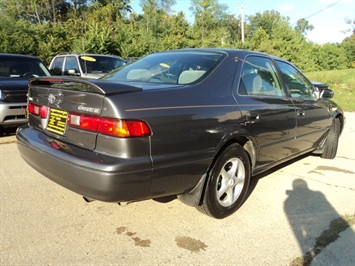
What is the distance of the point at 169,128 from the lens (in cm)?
254

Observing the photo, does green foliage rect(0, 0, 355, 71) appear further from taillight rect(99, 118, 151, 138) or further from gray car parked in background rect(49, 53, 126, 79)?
taillight rect(99, 118, 151, 138)

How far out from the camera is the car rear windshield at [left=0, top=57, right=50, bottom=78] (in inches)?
278

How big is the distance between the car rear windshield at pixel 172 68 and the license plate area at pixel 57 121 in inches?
30.4

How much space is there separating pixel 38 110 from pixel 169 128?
1425mm

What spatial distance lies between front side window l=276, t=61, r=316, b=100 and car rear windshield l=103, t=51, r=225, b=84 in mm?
1235

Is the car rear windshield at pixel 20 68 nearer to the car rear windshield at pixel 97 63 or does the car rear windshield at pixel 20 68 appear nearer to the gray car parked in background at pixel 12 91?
the gray car parked in background at pixel 12 91

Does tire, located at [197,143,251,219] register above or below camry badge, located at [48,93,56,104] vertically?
below

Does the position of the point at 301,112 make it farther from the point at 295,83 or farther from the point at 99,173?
the point at 99,173

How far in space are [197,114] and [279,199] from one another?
1.65m

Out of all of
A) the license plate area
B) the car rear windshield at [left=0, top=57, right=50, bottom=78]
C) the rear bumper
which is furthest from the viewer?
the car rear windshield at [left=0, top=57, right=50, bottom=78]

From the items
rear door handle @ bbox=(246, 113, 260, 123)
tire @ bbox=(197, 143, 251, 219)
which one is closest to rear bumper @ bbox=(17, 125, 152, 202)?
tire @ bbox=(197, 143, 251, 219)

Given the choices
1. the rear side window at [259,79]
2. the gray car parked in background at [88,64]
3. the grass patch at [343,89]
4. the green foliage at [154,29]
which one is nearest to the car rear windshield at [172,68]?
the rear side window at [259,79]

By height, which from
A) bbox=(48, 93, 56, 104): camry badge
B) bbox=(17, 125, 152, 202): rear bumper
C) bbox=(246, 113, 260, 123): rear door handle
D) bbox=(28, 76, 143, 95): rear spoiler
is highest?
bbox=(28, 76, 143, 95): rear spoiler

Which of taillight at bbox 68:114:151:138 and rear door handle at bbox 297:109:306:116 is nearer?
taillight at bbox 68:114:151:138
